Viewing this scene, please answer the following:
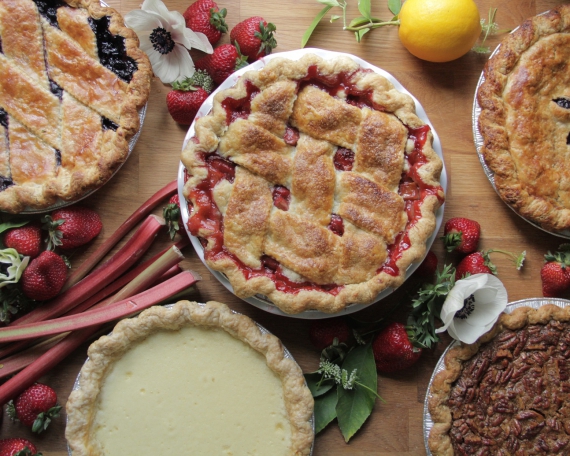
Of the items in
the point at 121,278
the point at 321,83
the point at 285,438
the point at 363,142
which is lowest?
the point at 285,438

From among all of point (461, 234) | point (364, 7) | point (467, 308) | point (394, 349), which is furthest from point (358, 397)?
point (364, 7)

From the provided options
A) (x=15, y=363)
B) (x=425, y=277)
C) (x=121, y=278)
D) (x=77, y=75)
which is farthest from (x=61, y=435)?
(x=425, y=277)

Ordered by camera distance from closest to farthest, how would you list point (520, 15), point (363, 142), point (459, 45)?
point (363, 142), point (459, 45), point (520, 15)

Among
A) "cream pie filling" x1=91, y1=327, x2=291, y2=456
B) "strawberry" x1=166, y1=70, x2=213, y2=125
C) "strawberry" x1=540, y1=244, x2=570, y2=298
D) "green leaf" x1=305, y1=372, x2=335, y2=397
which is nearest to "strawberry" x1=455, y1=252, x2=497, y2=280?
"strawberry" x1=540, y1=244, x2=570, y2=298

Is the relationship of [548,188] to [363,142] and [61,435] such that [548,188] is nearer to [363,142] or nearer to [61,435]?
[363,142]

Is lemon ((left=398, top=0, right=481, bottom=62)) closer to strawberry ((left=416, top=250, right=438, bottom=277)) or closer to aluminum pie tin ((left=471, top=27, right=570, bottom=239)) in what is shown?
aluminum pie tin ((left=471, top=27, right=570, bottom=239))

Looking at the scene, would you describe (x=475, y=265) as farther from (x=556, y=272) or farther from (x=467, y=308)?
(x=556, y=272)
